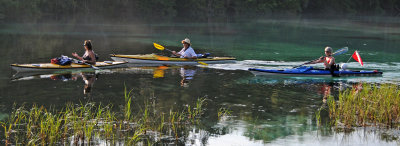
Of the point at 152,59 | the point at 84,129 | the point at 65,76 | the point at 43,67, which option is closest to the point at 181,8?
the point at 152,59

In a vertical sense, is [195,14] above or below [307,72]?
above

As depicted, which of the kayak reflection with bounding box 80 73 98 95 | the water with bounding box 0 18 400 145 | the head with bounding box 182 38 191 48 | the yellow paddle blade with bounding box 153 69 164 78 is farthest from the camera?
the head with bounding box 182 38 191 48

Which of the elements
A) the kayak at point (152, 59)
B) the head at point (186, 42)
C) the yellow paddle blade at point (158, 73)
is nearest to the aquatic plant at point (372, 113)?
the yellow paddle blade at point (158, 73)

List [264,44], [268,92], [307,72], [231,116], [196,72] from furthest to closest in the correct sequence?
[264,44]
[196,72]
[307,72]
[268,92]
[231,116]

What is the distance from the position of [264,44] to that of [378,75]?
15.6 meters

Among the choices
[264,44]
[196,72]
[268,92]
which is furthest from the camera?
[264,44]

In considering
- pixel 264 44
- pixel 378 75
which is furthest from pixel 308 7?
pixel 378 75

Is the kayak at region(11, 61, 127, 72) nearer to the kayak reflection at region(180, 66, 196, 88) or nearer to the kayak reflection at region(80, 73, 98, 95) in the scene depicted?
the kayak reflection at region(80, 73, 98, 95)

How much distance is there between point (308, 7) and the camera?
298 ft

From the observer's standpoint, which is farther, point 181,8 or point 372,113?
point 181,8

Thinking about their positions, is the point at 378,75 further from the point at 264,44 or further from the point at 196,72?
the point at 264,44

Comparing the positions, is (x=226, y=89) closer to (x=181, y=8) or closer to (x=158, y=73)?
(x=158, y=73)

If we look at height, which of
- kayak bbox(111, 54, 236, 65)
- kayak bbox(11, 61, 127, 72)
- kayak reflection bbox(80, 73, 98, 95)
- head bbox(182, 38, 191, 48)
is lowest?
kayak reflection bbox(80, 73, 98, 95)

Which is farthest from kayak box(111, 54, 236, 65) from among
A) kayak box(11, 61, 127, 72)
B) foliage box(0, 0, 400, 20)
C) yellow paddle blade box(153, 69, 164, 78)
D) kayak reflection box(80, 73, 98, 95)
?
foliage box(0, 0, 400, 20)
